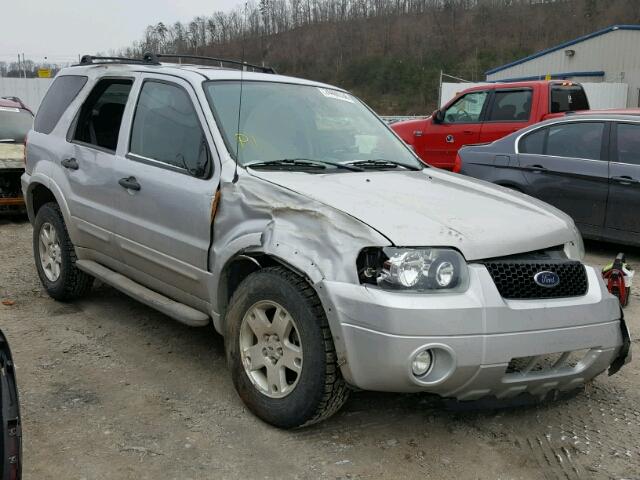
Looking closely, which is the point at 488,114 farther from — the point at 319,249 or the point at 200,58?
the point at 319,249

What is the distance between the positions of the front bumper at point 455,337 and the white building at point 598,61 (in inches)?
1081

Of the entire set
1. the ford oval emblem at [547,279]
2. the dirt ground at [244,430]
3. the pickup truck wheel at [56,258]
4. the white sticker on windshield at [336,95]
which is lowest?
the dirt ground at [244,430]

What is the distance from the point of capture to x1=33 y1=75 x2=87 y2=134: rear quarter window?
17.2ft

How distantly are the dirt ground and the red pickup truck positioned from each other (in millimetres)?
6621

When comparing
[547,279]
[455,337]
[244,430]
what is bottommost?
[244,430]

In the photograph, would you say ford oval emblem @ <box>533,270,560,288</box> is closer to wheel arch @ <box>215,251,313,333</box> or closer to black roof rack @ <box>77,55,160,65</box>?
wheel arch @ <box>215,251,313,333</box>

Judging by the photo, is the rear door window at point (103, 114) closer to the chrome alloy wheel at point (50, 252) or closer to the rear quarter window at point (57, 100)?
the rear quarter window at point (57, 100)

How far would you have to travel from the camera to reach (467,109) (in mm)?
10969

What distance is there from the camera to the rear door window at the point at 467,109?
10.8 m

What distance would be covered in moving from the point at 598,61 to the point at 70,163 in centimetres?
3102

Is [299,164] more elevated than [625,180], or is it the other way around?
[299,164]

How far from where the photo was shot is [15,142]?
9.46m

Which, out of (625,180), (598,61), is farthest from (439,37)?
(625,180)

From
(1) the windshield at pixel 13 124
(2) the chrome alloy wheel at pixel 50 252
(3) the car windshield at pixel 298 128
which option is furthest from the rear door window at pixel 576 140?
(1) the windshield at pixel 13 124
